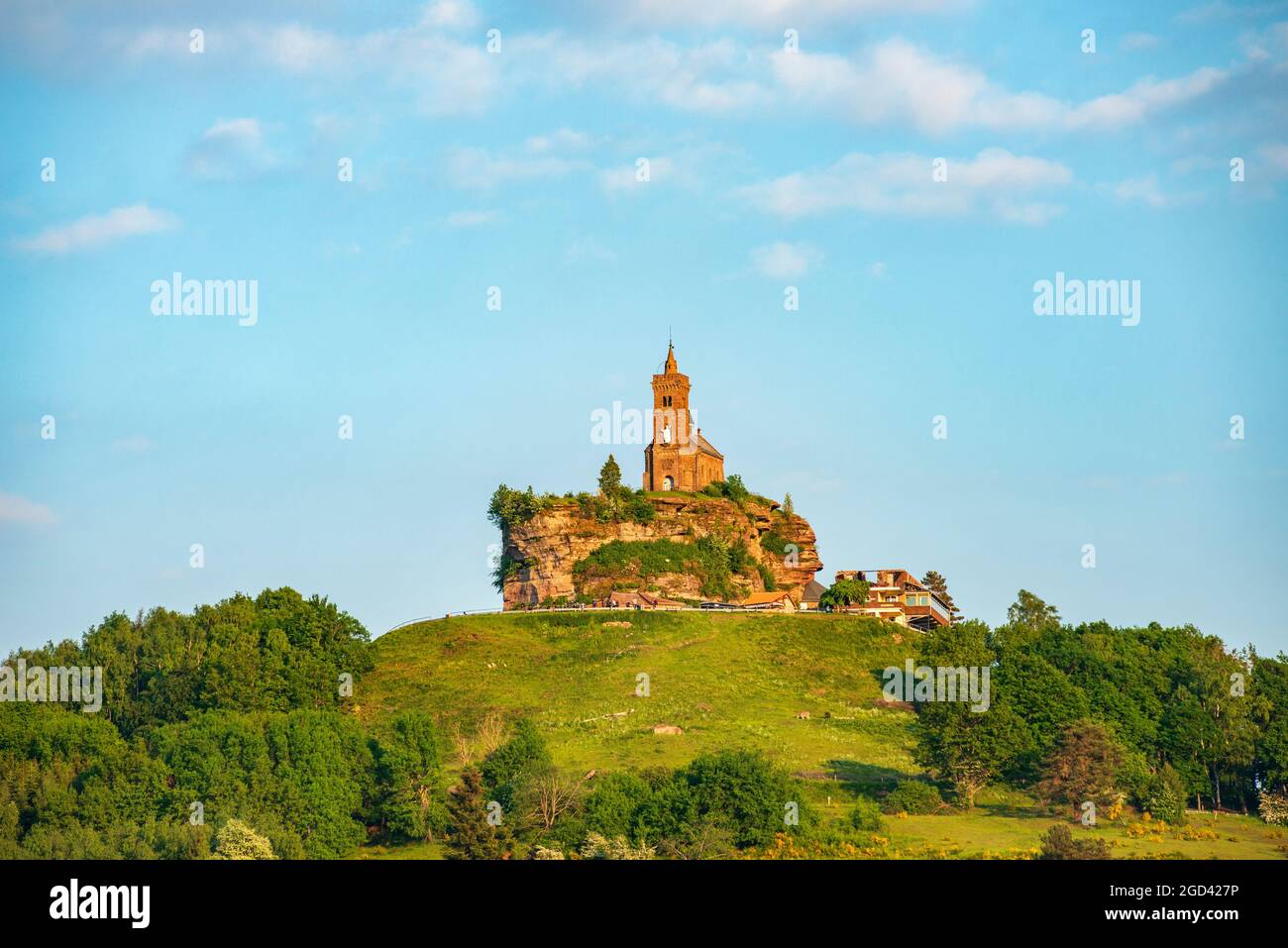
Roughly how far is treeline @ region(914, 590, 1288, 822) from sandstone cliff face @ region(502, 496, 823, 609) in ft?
99.8

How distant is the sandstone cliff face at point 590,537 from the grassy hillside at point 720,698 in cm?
588

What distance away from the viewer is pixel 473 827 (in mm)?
81125

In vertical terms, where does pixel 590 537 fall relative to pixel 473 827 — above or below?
above

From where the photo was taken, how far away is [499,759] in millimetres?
87312

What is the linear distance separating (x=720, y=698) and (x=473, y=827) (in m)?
29.0

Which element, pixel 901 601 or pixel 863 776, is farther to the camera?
pixel 901 601

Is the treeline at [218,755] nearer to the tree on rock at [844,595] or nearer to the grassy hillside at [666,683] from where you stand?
the grassy hillside at [666,683]

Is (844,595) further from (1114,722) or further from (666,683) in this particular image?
(1114,722)

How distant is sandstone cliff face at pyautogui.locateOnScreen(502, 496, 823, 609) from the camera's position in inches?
5118

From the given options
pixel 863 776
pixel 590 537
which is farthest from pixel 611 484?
pixel 863 776

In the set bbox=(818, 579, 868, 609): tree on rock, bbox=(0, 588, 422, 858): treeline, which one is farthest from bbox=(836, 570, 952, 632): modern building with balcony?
bbox=(0, 588, 422, 858): treeline
